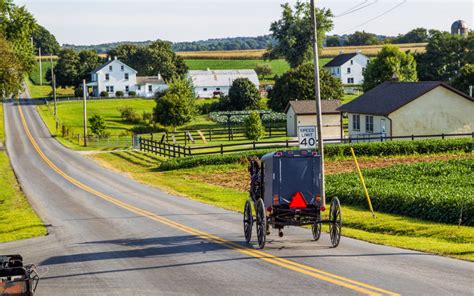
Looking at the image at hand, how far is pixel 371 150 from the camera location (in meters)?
52.6

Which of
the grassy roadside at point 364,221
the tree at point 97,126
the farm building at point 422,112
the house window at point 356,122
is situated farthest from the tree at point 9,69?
the house window at point 356,122

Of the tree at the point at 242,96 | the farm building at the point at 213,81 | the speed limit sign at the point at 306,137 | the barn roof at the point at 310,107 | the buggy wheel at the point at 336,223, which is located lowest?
the buggy wheel at the point at 336,223

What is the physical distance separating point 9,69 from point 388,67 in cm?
6123

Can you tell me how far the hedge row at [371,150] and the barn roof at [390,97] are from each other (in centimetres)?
718

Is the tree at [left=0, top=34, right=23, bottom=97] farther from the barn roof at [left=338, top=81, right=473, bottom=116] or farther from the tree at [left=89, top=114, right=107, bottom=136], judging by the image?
the barn roof at [left=338, top=81, right=473, bottom=116]

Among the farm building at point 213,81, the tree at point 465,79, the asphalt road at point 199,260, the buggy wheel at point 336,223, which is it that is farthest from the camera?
the farm building at point 213,81

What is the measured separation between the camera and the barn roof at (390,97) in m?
60.1

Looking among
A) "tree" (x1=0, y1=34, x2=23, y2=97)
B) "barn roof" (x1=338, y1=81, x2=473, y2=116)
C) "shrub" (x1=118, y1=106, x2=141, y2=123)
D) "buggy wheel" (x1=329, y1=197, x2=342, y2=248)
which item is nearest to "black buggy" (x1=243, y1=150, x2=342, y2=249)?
"buggy wheel" (x1=329, y1=197, x2=342, y2=248)

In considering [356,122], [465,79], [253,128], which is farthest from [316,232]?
[465,79]

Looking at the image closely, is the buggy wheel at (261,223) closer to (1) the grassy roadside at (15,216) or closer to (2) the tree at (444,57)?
(1) the grassy roadside at (15,216)

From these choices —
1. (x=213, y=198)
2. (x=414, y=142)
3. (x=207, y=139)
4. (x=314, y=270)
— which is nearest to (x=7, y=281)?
(x=314, y=270)

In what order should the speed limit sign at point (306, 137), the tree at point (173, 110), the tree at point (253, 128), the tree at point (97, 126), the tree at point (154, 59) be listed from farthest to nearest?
the tree at point (154, 59), the tree at point (173, 110), the tree at point (97, 126), the tree at point (253, 128), the speed limit sign at point (306, 137)

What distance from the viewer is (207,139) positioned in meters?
80.6

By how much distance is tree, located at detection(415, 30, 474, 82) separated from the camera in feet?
375
